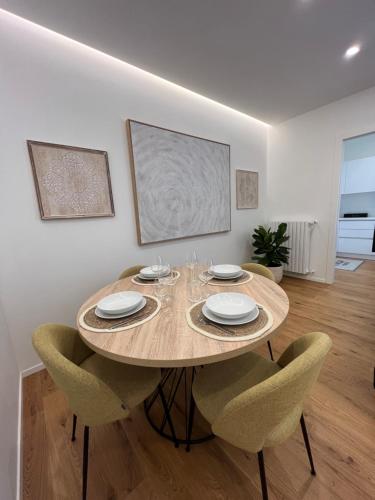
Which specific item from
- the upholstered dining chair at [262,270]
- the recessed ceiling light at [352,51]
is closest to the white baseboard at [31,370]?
the upholstered dining chair at [262,270]

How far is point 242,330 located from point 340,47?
8.43ft

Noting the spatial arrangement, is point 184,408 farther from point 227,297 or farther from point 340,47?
point 340,47

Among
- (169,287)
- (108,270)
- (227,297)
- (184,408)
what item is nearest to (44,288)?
(108,270)

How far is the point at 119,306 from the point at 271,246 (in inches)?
109

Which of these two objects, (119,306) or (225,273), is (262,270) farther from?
(119,306)

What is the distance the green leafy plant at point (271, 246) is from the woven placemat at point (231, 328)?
2.44 metres

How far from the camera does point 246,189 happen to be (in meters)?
3.32

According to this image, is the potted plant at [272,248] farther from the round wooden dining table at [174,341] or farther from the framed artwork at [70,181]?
the framed artwork at [70,181]

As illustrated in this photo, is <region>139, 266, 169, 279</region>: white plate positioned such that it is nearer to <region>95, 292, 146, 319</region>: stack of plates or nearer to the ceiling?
<region>95, 292, 146, 319</region>: stack of plates

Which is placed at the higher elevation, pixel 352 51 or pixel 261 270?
pixel 352 51

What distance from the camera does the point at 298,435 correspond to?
3.85 feet

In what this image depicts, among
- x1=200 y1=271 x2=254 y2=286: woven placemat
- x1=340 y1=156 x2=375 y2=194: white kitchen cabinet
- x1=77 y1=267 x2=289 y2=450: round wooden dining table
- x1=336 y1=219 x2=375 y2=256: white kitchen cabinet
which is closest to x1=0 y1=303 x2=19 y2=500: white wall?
x1=77 y1=267 x2=289 y2=450: round wooden dining table

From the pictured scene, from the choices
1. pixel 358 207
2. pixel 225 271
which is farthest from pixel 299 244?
pixel 358 207

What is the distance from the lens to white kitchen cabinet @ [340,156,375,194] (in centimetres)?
425
